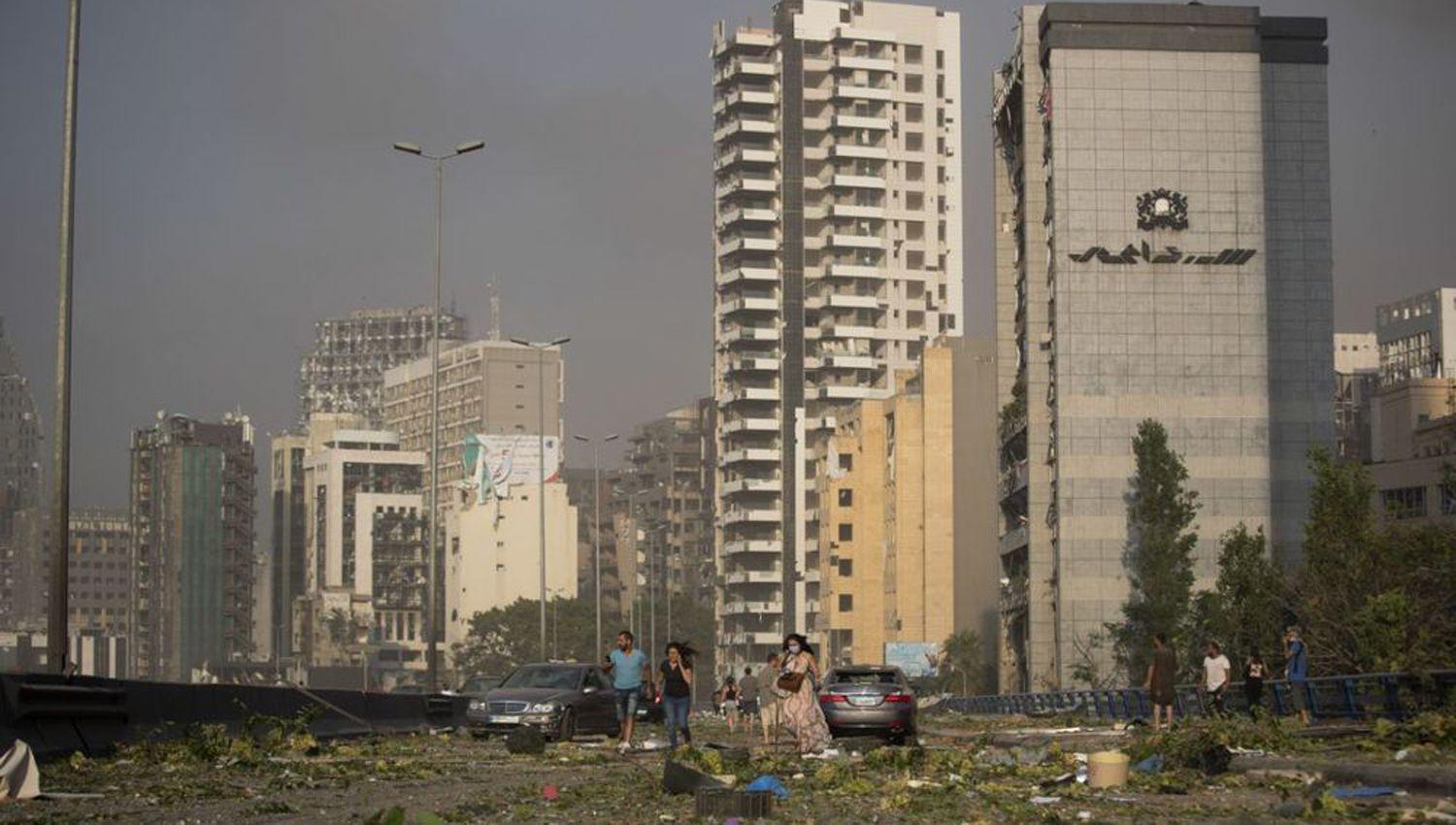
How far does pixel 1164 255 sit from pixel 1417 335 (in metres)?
105

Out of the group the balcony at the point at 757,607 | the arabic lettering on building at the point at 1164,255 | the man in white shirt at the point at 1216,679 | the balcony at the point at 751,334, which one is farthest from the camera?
the balcony at the point at 751,334

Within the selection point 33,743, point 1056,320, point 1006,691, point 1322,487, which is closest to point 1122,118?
point 1056,320

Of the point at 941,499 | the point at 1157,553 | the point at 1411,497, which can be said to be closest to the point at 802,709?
the point at 1157,553

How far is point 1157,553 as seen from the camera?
272 ft

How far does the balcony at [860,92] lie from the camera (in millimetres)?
166625

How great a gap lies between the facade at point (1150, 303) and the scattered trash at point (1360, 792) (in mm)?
74369

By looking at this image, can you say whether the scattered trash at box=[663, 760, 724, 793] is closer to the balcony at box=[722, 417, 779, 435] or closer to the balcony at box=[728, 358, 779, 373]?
the balcony at box=[728, 358, 779, 373]

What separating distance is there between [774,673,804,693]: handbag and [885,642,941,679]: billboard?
95.9 metres

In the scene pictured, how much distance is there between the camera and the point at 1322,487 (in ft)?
206

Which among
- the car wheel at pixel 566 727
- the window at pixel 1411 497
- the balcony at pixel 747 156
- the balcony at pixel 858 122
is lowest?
the car wheel at pixel 566 727

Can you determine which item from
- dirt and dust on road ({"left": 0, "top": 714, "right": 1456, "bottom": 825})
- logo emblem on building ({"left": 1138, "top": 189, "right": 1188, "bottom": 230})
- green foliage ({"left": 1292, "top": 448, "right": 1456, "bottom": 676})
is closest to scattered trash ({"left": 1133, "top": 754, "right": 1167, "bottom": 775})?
dirt and dust on road ({"left": 0, "top": 714, "right": 1456, "bottom": 825})

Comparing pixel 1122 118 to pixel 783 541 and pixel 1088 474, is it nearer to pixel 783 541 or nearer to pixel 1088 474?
pixel 1088 474

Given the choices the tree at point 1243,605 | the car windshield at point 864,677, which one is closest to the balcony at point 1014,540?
the tree at point 1243,605

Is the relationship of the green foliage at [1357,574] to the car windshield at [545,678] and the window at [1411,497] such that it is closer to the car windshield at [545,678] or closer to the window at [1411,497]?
the car windshield at [545,678]
